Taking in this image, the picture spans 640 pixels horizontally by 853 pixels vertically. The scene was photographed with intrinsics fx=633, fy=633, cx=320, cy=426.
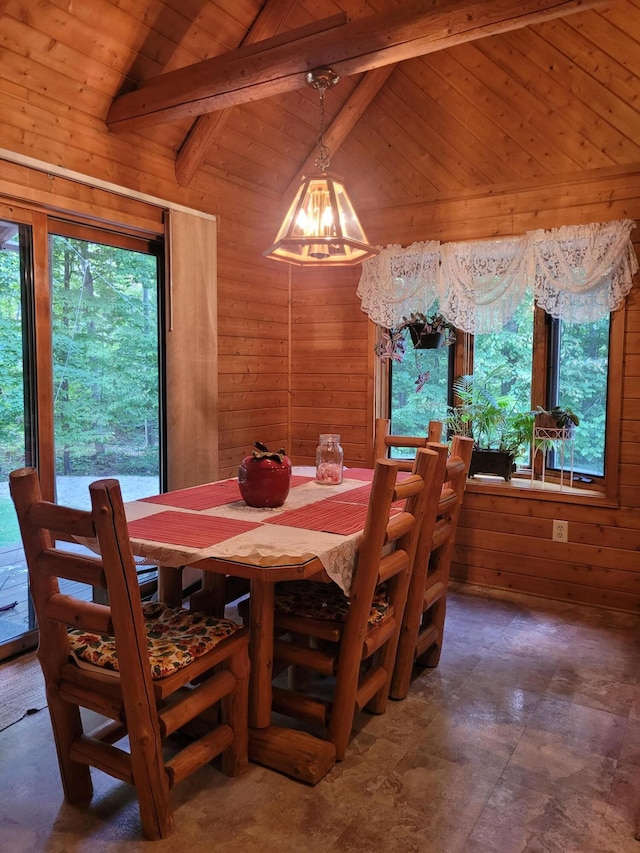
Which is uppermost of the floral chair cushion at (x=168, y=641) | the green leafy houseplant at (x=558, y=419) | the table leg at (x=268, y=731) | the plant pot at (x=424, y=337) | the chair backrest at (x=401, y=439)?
the plant pot at (x=424, y=337)

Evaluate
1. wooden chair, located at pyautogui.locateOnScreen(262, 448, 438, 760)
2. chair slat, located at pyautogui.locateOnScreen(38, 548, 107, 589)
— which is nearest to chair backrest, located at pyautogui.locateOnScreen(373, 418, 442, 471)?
wooden chair, located at pyautogui.locateOnScreen(262, 448, 438, 760)

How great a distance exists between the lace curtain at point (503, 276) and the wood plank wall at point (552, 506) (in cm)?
9

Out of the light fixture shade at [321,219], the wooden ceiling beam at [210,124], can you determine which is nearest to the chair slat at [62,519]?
the light fixture shade at [321,219]

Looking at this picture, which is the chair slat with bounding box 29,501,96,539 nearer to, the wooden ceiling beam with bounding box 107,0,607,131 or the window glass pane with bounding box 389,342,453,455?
the wooden ceiling beam with bounding box 107,0,607,131

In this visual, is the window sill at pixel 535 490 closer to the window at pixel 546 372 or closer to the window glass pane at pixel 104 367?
the window at pixel 546 372

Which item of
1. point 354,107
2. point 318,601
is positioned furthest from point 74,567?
point 354,107

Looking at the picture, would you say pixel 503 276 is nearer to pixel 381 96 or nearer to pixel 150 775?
pixel 381 96

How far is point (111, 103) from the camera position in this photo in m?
3.03

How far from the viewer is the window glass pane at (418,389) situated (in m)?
4.08

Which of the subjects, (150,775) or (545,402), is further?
(545,402)

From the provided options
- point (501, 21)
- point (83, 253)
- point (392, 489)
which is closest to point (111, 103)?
point (83, 253)

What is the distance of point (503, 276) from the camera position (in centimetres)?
362

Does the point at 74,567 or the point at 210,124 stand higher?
the point at 210,124

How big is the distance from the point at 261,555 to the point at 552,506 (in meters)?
2.34
